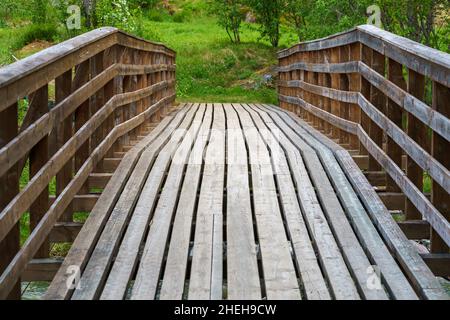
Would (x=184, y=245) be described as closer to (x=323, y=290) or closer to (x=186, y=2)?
(x=323, y=290)

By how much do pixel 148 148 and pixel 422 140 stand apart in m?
2.57

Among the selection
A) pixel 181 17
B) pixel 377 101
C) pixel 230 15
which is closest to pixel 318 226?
pixel 377 101

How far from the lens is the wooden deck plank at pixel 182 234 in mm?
4098

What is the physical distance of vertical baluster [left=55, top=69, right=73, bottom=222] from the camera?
5297 millimetres

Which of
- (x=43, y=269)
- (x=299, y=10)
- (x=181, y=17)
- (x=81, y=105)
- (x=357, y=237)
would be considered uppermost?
(x=299, y=10)

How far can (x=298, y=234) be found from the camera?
490 centimetres

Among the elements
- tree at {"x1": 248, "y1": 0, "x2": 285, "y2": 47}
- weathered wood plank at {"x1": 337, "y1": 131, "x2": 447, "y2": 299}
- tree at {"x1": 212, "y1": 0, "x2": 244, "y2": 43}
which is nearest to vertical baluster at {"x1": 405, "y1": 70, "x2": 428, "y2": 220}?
weathered wood plank at {"x1": 337, "y1": 131, "x2": 447, "y2": 299}

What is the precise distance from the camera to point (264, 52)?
2416 cm

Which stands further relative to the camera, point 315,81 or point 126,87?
point 315,81

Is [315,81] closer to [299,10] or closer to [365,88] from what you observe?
[365,88]

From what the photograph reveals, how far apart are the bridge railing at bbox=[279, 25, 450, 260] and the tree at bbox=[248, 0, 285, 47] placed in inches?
538

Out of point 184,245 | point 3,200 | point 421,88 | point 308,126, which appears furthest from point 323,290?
point 308,126

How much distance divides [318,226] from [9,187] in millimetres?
1897

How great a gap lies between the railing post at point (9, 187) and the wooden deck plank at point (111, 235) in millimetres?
367
